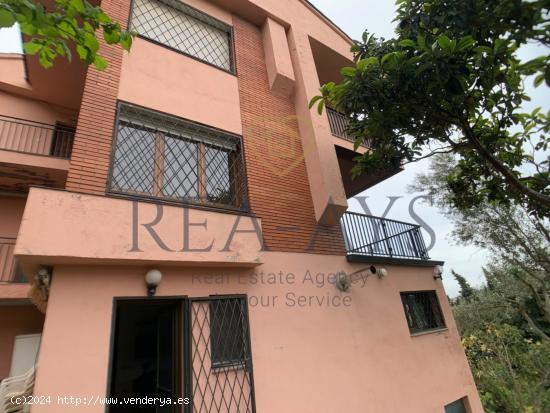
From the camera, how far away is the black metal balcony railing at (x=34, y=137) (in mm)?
8570

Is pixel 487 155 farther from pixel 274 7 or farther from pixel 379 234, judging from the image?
pixel 274 7

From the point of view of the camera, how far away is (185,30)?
22.8ft

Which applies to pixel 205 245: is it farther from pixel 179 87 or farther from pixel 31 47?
pixel 179 87

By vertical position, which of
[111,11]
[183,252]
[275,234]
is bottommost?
[183,252]

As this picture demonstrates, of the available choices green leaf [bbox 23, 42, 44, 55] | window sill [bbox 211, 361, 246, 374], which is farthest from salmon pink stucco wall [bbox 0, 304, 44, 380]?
green leaf [bbox 23, 42, 44, 55]

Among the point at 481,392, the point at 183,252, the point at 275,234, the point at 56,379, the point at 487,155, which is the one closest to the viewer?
the point at 56,379

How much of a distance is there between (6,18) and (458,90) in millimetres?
5033

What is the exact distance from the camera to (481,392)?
1084 cm

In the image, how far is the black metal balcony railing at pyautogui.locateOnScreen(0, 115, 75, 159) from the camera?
28.1 feet

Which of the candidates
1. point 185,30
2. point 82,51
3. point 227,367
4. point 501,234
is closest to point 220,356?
point 227,367

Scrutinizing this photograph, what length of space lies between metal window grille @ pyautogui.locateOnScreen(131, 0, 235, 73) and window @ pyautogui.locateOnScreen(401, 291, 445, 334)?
7.40 meters

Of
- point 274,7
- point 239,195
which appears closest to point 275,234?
point 239,195

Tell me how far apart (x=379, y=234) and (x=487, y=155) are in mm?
3836

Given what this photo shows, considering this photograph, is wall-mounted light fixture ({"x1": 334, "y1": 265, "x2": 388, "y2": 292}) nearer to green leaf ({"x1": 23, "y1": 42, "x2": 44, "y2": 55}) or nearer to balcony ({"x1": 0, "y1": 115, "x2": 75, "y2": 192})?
green leaf ({"x1": 23, "y1": 42, "x2": 44, "y2": 55})
